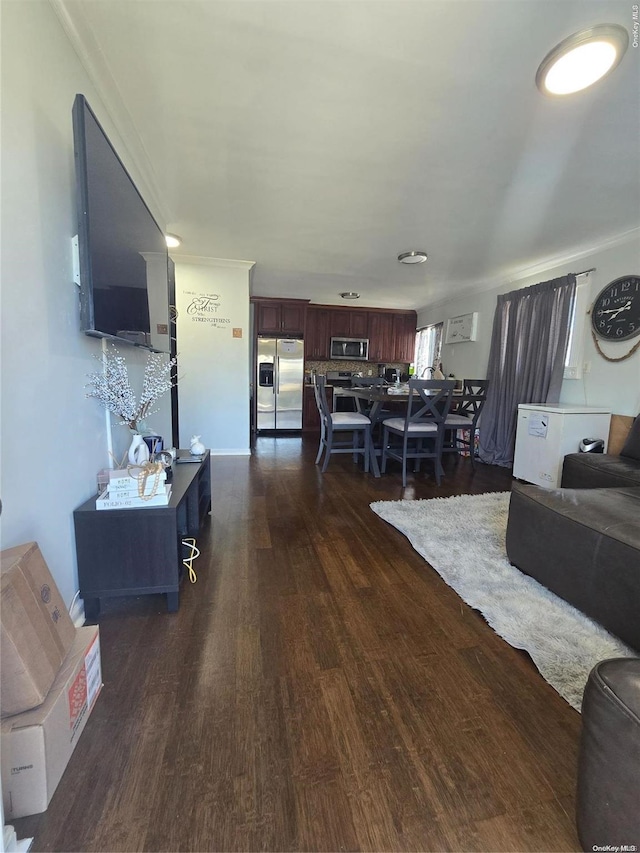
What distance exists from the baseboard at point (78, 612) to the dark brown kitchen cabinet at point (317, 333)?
5.39 meters

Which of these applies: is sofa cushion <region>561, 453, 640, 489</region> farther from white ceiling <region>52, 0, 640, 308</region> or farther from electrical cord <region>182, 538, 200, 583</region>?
electrical cord <region>182, 538, 200, 583</region>

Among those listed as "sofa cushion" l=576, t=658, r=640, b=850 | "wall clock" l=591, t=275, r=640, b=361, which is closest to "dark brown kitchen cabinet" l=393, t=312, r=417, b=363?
"wall clock" l=591, t=275, r=640, b=361

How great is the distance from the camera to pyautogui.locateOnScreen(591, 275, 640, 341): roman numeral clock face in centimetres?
291

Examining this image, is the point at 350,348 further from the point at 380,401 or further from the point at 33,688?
the point at 33,688

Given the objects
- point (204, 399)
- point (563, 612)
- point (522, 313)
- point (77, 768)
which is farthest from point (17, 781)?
point (522, 313)

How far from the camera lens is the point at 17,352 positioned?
3.34 feet

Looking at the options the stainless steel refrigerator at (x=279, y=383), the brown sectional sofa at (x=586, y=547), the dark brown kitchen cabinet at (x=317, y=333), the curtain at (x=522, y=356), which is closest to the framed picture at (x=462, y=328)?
the curtain at (x=522, y=356)

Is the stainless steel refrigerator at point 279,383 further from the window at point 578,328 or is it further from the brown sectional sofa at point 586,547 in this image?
the brown sectional sofa at point 586,547

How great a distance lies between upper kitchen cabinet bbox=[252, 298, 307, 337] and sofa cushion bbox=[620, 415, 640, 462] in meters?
4.58

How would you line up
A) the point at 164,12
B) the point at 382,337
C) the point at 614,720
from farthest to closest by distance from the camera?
the point at 382,337, the point at 164,12, the point at 614,720

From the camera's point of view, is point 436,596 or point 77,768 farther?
point 436,596

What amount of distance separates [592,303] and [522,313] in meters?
0.79

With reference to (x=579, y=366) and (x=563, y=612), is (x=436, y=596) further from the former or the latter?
(x=579, y=366)

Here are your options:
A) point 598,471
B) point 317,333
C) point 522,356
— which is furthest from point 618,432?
point 317,333
